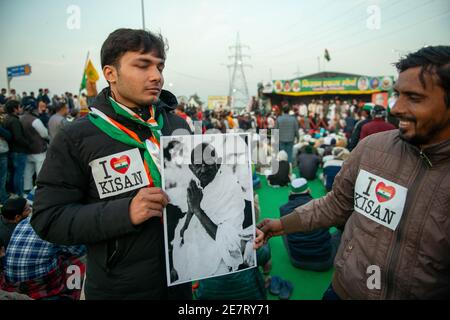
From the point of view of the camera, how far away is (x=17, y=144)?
5.72m

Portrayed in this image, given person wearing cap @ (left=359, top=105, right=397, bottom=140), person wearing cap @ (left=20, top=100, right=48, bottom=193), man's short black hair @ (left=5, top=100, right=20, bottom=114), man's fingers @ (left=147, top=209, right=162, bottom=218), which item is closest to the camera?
man's fingers @ (left=147, top=209, right=162, bottom=218)

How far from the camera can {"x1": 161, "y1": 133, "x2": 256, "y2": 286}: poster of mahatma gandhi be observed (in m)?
1.24

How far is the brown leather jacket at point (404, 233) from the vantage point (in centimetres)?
120

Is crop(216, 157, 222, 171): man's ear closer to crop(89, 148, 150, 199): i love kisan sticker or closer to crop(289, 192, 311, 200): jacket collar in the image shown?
crop(89, 148, 150, 199): i love kisan sticker

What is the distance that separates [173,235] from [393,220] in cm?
100

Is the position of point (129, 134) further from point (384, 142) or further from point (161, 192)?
point (384, 142)

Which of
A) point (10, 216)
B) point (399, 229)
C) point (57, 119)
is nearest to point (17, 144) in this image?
point (57, 119)

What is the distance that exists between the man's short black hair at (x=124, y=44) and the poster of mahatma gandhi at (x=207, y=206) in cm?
45

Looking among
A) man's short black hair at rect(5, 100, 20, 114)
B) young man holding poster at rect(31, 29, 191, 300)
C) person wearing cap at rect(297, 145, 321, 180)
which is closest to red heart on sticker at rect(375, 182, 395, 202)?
young man holding poster at rect(31, 29, 191, 300)

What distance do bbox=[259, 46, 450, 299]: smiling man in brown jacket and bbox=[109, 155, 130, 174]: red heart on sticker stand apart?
1.16m

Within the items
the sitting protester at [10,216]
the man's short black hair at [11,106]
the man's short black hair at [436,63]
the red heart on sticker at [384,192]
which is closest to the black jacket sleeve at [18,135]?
the man's short black hair at [11,106]

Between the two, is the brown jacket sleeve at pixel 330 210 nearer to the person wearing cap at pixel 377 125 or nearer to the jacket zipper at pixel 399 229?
the jacket zipper at pixel 399 229

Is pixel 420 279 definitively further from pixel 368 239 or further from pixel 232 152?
pixel 232 152
